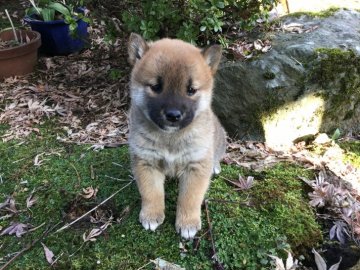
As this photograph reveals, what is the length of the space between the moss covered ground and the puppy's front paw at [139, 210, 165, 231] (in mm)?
58

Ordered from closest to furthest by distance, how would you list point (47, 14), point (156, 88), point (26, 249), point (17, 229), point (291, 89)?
1. point (156, 88)
2. point (26, 249)
3. point (17, 229)
4. point (291, 89)
5. point (47, 14)

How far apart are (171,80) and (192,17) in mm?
2372

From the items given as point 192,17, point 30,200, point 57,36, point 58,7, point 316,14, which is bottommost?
point 30,200

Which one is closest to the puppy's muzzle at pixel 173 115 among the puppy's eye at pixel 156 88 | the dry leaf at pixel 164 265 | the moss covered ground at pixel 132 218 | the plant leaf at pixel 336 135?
the puppy's eye at pixel 156 88

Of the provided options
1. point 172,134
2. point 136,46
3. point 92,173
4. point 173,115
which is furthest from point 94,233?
point 136,46

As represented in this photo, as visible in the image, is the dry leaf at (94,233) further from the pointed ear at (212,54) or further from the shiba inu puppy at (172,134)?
the pointed ear at (212,54)

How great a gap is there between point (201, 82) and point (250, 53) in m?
2.21

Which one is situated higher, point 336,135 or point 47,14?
point 47,14

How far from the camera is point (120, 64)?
614 centimetres

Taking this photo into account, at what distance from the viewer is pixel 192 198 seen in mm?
3201

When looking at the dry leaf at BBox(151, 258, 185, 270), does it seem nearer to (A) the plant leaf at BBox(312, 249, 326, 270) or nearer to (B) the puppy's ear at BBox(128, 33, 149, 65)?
(A) the plant leaf at BBox(312, 249, 326, 270)

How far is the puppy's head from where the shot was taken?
2.94 m

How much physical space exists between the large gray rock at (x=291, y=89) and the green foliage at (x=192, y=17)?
19.3 inches

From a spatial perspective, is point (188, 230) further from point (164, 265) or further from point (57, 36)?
point (57, 36)
